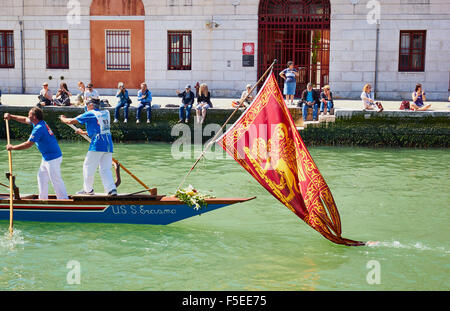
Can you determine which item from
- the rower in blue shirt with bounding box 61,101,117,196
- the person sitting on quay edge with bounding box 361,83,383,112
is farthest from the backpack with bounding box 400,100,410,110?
the rower in blue shirt with bounding box 61,101,117,196

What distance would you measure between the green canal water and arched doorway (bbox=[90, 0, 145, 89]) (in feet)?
43.4

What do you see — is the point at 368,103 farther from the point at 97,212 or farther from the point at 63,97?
the point at 97,212

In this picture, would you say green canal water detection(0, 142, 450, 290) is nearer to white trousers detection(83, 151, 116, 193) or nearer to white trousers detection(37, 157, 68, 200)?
white trousers detection(37, 157, 68, 200)

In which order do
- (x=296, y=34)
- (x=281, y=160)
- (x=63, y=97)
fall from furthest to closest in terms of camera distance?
(x=296, y=34), (x=63, y=97), (x=281, y=160)

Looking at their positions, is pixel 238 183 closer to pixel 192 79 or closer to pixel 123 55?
pixel 192 79

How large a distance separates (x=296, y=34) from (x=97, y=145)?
17.2m

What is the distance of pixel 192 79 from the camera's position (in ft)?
86.7

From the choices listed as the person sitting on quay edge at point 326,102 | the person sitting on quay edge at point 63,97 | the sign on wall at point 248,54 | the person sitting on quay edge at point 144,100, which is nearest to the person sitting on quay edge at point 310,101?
the person sitting on quay edge at point 326,102

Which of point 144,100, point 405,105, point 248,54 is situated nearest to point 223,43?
point 248,54

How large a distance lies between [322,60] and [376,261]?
1836 cm

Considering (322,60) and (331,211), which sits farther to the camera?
(322,60)

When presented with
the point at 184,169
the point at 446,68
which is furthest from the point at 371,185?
the point at 446,68

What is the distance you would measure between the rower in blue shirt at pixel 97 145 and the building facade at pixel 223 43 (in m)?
16.1

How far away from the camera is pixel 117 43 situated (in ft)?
88.7
